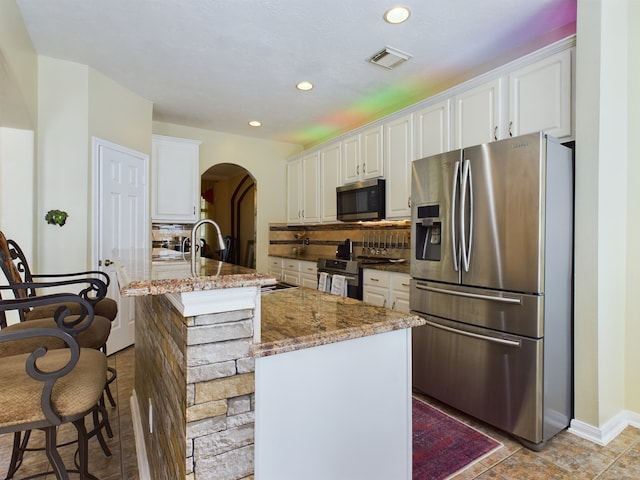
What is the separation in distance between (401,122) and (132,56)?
2443 millimetres

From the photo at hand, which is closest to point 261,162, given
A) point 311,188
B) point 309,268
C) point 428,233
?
point 311,188

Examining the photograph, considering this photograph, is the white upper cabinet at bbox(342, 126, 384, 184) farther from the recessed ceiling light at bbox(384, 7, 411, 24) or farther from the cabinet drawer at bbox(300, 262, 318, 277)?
the recessed ceiling light at bbox(384, 7, 411, 24)

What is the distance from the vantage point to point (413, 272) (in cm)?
262

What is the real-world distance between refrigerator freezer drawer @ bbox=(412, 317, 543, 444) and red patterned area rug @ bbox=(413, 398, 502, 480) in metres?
0.14

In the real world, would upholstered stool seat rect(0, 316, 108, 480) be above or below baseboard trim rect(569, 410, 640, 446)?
above

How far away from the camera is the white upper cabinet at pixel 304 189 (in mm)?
4762

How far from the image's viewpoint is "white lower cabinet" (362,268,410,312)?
305cm

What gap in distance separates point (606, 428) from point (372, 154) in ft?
9.49

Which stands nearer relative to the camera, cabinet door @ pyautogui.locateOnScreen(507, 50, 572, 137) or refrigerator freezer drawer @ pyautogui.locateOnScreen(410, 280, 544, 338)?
refrigerator freezer drawer @ pyautogui.locateOnScreen(410, 280, 544, 338)

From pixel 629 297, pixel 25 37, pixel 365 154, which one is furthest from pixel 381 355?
pixel 25 37

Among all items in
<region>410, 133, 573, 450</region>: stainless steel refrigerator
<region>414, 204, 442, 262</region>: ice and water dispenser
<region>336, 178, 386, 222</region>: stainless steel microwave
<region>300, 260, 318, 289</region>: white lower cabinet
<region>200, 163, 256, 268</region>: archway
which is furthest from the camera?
<region>200, 163, 256, 268</region>: archway

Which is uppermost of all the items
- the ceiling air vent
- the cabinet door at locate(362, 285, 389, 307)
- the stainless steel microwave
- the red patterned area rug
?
the ceiling air vent

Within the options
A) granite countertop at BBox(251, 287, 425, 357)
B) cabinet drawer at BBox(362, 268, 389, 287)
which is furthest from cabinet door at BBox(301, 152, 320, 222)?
granite countertop at BBox(251, 287, 425, 357)

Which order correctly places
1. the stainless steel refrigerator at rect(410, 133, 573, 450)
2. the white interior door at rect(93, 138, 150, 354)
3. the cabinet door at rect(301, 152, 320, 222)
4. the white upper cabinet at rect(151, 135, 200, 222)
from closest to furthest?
the stainless steel refrigerator at rect(410, 133, 573, 450) → the white interior door at rect(93, 138, 150, 354) → the white upper cabinet at rect(151, 135, 200, 222) → the cabinet door at rect(301, 152, 320, 222)
